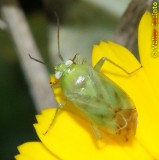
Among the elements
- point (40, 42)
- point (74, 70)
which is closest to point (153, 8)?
point (74, 70)

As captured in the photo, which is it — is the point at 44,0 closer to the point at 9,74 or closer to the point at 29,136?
the point at 9,74

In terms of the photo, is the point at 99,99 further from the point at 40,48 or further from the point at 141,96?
the point at 40,48

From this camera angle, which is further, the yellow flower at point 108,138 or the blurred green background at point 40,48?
the blurred green background at point 40,48

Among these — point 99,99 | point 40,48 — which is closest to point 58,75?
point 99,99

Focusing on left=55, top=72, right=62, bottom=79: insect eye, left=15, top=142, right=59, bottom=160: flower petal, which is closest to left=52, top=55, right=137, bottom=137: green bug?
left=55, top=72, right=62, bottom=79: insect eye

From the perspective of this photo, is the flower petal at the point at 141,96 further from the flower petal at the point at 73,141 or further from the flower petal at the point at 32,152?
the flower petal at the point at 32,152

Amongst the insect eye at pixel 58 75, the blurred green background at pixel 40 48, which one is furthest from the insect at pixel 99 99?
the blurred green background at pixel 40 48

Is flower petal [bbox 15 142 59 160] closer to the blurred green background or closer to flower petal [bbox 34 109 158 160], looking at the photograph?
flower petal [bbox 34 109 158 160]
